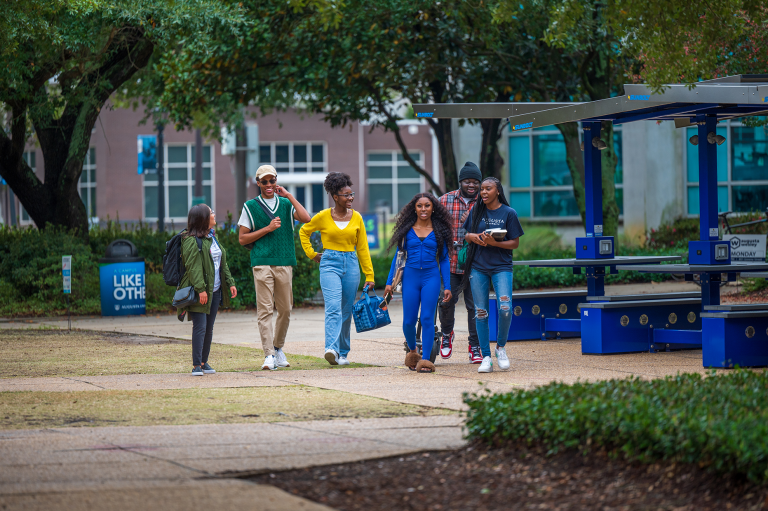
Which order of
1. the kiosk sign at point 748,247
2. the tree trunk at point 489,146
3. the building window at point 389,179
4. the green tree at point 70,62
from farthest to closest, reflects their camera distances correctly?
the building window at point 389,179 < the tree trunk at point 489,146 < the kiosk sign at point 748,247 < the green tree at point 70,62

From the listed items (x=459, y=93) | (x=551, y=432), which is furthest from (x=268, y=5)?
(x=551, y=432)

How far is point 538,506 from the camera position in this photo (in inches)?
173

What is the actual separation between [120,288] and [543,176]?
13.9m

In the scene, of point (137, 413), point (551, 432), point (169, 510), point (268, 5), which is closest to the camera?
point (169, 510)

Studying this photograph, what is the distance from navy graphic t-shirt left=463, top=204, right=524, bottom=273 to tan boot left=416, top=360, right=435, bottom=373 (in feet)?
3.35

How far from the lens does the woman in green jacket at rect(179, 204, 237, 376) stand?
355 inches

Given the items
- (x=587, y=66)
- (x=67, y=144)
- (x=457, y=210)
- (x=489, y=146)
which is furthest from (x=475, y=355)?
(x=489, y=146)

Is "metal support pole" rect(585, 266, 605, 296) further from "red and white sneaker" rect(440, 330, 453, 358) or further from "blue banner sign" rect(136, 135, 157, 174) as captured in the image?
"blue banner sign" rect(136, 135, 157, 174)

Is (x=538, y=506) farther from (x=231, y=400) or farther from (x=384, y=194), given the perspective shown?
(x=384, y=194)

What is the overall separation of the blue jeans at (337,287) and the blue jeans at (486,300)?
1186 millimetres

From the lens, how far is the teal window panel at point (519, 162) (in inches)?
1048

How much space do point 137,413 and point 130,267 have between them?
9699 millimetres

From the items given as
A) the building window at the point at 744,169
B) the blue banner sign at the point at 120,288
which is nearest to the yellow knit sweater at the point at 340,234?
the blue banner sign at the point at 120,288

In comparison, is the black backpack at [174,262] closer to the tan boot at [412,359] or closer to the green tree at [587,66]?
the tan boot at [412,359]
